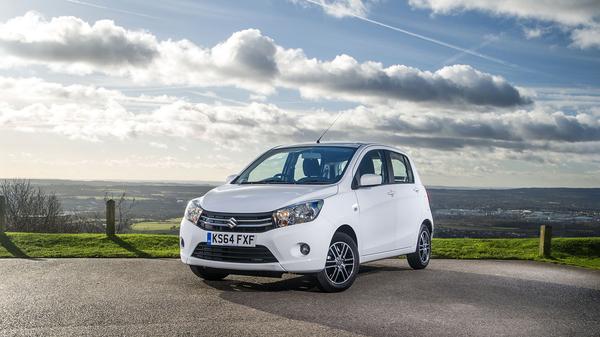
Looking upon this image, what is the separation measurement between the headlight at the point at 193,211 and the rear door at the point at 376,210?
2.20m

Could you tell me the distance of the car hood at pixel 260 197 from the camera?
8.16 metres

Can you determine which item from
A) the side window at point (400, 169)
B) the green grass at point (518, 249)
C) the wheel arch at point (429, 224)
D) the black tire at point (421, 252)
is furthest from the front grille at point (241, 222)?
the green grass at point (518, 249)

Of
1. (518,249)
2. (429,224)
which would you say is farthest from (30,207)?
(429,224)

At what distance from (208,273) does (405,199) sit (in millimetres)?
3465

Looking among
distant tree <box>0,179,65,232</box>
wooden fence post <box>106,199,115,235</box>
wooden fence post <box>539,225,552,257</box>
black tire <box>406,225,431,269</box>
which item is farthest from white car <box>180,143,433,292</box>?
distant tree <box>0,179,65,232</box>

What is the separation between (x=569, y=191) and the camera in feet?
387

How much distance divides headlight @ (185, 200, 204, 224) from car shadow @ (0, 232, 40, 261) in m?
5.57

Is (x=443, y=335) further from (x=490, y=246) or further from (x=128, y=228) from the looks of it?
(x=128, y=228)

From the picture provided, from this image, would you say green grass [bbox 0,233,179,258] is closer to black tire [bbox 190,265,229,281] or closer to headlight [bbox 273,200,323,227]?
black tire [bbox 190,265,229,281]

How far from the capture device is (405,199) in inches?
422

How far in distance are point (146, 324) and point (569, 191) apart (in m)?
122

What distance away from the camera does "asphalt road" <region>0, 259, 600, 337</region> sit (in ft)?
21.2

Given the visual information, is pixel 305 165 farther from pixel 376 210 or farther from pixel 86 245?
pixel 86 245

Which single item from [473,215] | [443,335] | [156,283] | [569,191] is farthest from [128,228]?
[569,191]
